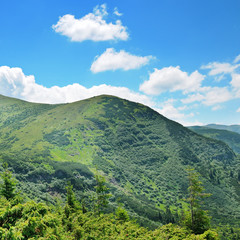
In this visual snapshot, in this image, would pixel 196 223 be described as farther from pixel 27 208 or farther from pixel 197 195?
pixel 27 208

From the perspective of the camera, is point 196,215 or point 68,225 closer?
point 68,225

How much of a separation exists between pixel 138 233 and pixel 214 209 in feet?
600

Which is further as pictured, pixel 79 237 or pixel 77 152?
pixel 77 152

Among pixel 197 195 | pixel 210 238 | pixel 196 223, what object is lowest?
pixel 196 223

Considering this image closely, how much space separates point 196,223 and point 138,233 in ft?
50.0

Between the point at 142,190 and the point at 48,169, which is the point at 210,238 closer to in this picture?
the point at 48,169

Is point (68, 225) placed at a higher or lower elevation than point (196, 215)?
higher

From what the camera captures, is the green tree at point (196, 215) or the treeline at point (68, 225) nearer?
the treeline at point (68, 225)

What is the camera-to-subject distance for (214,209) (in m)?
167

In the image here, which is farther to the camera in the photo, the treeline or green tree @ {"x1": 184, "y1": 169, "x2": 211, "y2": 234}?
green tree @ {"x1": 184, "y1": 169, "x2": 211, "y2": 234}

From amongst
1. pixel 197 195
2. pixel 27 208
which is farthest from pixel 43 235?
pixel 197 195

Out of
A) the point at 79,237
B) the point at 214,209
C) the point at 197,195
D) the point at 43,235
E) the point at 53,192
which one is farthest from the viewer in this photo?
the point at 214,209

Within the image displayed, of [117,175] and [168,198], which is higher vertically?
[117,175]

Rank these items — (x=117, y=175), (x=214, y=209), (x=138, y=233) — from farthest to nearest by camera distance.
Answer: (x=117, y=175) → (x=214, y=209) → (x=138, y=233)
